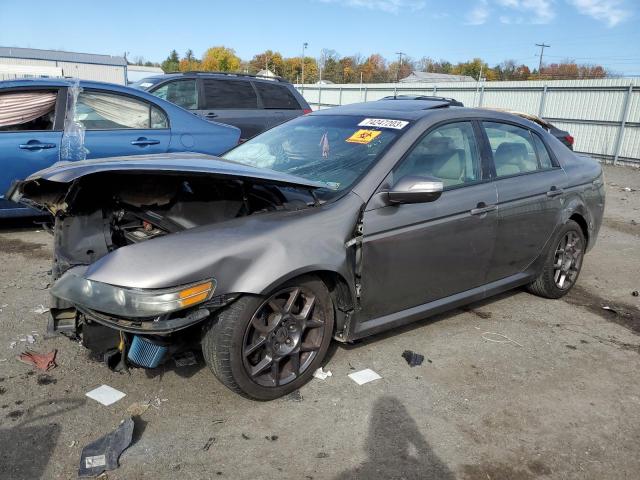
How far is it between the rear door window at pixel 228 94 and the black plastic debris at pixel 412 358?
6.65 meters

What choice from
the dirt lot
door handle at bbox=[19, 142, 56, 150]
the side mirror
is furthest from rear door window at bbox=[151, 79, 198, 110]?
the side mirror

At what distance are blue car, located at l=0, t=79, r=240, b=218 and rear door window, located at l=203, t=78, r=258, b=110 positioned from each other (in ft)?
9.02

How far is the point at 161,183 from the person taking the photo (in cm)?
313

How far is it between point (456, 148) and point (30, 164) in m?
4.34

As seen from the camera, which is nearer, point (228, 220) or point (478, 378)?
point (228, 220)

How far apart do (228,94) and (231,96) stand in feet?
0.20

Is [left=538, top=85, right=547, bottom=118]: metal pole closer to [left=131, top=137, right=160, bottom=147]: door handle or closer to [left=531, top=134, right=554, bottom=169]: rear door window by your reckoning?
[left=531, top=134, right=554, bottom=169]: rear door window

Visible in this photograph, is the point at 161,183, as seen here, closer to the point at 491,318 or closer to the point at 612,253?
the point at 491,318

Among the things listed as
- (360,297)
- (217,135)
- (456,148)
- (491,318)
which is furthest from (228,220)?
(217,135)

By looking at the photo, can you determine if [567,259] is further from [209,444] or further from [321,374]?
[209,444]

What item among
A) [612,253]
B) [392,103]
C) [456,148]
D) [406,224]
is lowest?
[612,253]

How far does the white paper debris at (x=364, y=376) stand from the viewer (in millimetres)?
3301

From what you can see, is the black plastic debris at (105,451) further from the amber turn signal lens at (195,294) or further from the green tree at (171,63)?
the green tree at (171,63)

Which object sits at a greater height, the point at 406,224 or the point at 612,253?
the point at 406,224
